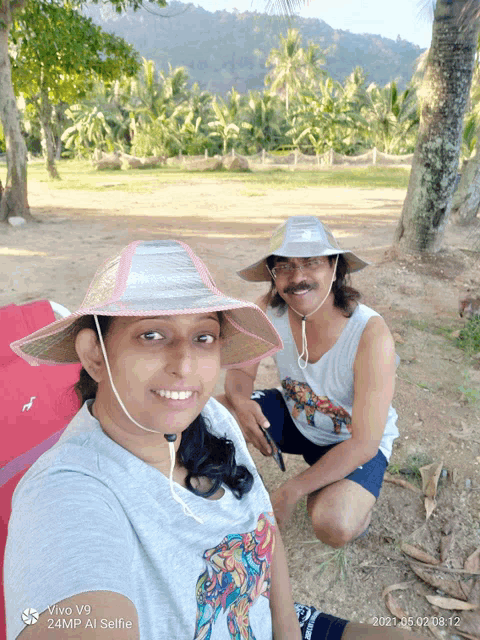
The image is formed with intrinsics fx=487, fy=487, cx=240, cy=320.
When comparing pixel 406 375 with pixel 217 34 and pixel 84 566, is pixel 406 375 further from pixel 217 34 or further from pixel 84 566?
pixel 217 34

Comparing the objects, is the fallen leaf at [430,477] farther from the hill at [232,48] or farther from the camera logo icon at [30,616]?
the hill at [232,48]

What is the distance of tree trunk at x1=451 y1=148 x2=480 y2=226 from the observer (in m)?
8.55

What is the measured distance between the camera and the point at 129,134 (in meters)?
32.2

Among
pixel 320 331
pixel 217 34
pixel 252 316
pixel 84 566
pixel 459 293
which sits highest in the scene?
pixel 217 34

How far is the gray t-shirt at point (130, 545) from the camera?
2.63 ft

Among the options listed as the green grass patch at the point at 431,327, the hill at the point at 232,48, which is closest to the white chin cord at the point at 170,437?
the green grass patch at the point at 431,327

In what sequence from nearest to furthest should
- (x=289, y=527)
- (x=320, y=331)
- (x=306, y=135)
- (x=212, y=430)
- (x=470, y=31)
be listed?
(x=212, y=430), (x=320, y=331), (x=289, y=527), (x=470, y=31), (x=306, y=135)

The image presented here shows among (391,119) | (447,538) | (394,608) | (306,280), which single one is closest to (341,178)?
(391,119)

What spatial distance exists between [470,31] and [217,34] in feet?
460

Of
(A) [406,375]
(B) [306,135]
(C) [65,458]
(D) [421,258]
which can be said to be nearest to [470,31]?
(D) [421,258]

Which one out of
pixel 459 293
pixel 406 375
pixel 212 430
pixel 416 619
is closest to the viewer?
pixel 212 430

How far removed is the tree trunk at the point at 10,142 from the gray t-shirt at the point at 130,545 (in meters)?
8.98

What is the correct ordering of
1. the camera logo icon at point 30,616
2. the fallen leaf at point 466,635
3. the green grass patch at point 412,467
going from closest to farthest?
the camera logo icon at point 30,616 → the fallen leaf at point 466,635 → the green grass patch at point 412,467

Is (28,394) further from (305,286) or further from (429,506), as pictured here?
(429,506)
